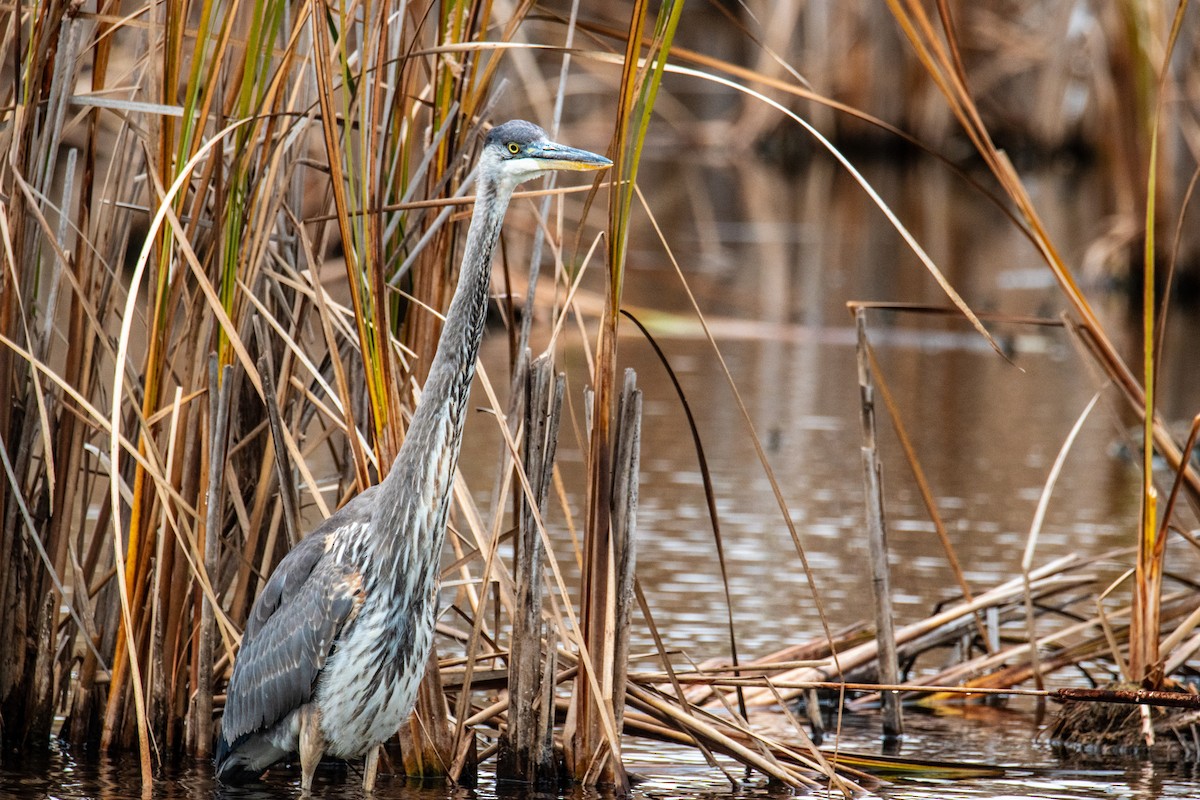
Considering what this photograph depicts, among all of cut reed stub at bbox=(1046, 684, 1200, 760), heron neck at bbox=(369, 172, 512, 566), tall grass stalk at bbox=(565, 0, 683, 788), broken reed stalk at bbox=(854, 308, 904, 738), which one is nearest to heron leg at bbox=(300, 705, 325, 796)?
heron neck at bbox=(369, 172, 512, 566)

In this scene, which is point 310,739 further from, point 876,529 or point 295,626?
point 876,529

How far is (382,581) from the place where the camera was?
14.0 ft

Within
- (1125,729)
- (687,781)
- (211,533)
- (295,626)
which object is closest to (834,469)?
(1125,729)

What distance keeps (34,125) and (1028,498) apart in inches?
212

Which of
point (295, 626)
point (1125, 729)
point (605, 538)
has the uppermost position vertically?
point (605, 538)

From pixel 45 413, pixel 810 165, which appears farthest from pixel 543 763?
pixel 810 165

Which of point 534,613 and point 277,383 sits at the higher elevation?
point 277,383

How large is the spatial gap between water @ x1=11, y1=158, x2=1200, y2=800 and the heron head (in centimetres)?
85

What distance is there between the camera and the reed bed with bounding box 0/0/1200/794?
14.4 ft

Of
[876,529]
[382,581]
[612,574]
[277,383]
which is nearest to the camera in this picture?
[382,581]

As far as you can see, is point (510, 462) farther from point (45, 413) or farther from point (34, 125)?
point (34, 125)

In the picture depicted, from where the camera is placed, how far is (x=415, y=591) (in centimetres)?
435

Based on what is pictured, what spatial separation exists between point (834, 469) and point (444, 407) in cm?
499

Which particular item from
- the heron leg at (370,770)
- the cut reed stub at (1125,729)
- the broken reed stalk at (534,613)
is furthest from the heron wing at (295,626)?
the cut reed stub at (1125,729)
